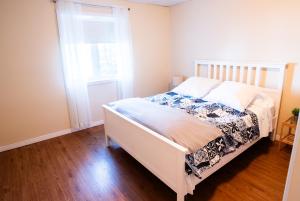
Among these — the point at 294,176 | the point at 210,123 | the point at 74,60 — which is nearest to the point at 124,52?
the point at 74,60

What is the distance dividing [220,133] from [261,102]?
3.75 ft

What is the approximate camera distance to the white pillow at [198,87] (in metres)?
2.99

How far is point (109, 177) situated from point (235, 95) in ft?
6.23

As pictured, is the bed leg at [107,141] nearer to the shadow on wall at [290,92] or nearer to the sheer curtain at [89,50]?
the sheer curtain at [89,50]

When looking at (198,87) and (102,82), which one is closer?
(198,87)

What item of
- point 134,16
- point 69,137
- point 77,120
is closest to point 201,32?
point 134,16

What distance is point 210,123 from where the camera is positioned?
194 centimetres

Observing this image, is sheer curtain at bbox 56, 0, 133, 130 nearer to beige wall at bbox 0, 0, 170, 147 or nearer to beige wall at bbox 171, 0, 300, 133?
beige wall at bbox 0, 0, 170, 147

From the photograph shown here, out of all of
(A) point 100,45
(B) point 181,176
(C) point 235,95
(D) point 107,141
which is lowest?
(D) point 107,141

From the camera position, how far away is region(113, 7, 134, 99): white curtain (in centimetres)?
337

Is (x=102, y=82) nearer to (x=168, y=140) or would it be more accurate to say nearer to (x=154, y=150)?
(x=154, y=150)

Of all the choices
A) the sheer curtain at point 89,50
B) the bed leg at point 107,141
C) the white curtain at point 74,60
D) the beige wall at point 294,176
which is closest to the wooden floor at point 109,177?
the bed leg at point 107,141

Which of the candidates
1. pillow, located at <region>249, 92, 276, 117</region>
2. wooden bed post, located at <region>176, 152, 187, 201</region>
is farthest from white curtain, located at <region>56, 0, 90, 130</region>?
pillow, located at <region>249, 92, 276, 117</region>

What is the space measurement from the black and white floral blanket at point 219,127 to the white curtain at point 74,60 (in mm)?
1389
